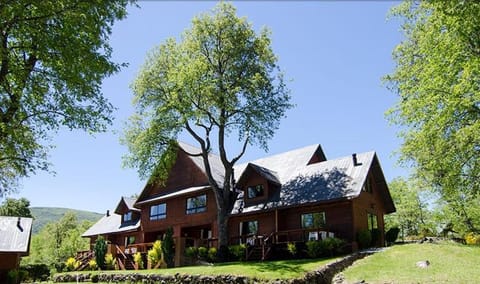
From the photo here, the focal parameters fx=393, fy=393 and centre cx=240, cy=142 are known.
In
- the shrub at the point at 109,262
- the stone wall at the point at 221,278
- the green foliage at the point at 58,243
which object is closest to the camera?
the stone wall at the point at 221,278

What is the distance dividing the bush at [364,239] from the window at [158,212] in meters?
16.9

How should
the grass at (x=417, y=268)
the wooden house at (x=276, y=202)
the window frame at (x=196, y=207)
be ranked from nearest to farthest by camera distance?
the grass at (x=417, y=268) → the wooden house at (x=276, y=202) → the window frame at (x=196, y=207)

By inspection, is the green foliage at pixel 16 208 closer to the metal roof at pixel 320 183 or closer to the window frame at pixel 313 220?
the metal roof at pixel 320 183

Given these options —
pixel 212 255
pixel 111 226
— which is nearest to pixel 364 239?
pixel 212 255

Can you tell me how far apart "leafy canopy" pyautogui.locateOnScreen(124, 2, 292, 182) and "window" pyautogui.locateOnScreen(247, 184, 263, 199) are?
2321 millimetres

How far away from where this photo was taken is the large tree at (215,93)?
2606cm

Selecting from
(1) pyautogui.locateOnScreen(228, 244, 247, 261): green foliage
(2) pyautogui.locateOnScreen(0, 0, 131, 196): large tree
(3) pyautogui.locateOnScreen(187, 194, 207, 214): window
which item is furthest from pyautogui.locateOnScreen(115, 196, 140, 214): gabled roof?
(2) pyautogui.locateOnScreen(0, 0, 131, 196): large tree

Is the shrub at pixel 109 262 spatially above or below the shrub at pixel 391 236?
below

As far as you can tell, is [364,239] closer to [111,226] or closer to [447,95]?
[447,95]

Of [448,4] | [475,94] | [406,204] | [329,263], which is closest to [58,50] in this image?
[448,4]

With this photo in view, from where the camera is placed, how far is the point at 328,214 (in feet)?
76.4

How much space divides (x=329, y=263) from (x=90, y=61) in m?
A: 12.7

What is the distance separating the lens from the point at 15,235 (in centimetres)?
3161

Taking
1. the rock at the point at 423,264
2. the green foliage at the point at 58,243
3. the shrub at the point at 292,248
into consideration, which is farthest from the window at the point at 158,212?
the green foliage at the point at 58,243
